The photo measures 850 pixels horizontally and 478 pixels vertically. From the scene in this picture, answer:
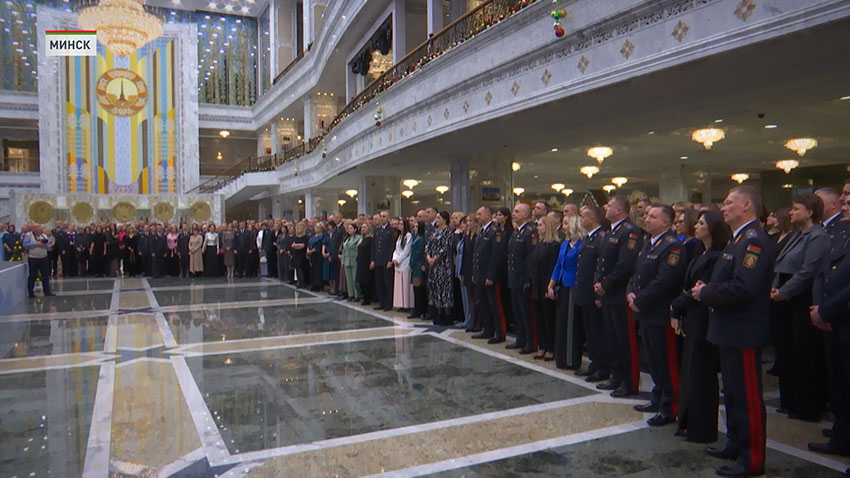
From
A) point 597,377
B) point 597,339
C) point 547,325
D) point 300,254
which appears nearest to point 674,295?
point 597,339

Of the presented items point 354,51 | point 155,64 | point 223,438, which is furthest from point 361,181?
point 155,64

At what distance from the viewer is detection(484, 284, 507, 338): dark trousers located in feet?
24.5

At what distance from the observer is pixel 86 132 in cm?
3139

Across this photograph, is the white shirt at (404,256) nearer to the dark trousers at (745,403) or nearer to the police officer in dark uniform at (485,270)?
the police officer in dark uniform at (485,270)

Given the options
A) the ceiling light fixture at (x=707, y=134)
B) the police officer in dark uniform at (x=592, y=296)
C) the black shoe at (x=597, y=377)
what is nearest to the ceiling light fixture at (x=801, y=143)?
the ceiling light fixture at (x=707, y=134)

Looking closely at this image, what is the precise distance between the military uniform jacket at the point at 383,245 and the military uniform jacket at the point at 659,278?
19.8ft

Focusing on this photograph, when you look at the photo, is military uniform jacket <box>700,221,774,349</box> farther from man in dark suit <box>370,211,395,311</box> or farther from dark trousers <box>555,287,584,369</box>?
man in dark suit <box>370,211,395,311</box>

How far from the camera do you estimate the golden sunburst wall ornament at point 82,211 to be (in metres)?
27.5

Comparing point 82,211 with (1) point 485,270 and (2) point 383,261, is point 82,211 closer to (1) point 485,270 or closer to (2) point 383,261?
(2) point 383,261

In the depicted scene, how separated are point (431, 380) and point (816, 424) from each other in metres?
3.12

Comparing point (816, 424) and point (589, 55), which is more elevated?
point (589, 55)

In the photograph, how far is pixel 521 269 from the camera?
22.5 ft

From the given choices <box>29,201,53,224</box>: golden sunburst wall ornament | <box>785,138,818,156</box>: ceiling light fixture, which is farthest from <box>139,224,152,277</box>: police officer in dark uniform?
Answer: <box>785,138,818,156</box>: ceiling light fixture

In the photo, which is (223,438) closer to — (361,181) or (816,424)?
(816,424)
